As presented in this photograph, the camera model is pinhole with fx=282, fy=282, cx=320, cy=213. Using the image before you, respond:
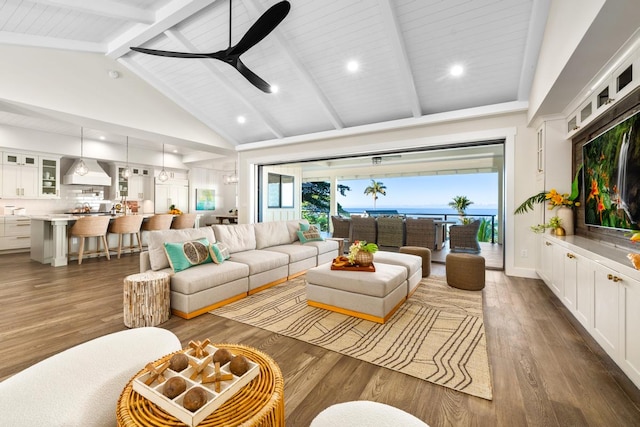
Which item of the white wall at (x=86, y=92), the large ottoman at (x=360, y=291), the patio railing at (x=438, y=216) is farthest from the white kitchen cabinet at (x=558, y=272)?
the white wall at (x=86, y=92)

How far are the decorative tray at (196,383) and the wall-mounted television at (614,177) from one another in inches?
116

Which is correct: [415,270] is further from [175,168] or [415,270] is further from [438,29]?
[175,168]

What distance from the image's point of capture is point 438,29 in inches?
137

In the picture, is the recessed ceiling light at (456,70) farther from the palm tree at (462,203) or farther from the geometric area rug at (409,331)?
the palm tree at (462,203)

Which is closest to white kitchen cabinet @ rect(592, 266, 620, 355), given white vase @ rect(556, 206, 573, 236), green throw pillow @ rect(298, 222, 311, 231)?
white vase @ rect(556, 206, 573, 236)

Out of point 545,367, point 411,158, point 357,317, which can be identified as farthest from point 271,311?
point 411,158

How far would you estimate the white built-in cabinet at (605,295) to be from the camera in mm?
1697

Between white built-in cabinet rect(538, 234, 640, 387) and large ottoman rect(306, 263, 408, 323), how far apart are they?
1522 millimetres

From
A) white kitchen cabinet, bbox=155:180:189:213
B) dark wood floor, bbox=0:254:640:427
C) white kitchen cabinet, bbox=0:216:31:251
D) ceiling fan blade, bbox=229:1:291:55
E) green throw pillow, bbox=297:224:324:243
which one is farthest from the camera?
white kitchen cabinet, bbox=155:180:189:213

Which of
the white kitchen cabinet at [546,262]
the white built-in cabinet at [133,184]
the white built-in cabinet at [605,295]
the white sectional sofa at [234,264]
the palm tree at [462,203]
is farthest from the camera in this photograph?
the palm tree at [462,203]

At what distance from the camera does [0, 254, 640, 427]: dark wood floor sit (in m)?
1.55

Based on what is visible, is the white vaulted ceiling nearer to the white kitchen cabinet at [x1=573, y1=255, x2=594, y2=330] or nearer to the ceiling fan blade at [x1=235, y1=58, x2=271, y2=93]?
the ceiling fan blade at [x1=235, y1=58, x2=271, y2=93]

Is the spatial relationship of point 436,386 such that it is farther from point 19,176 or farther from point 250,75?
point 19,176

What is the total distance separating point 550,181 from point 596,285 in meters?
2.20
